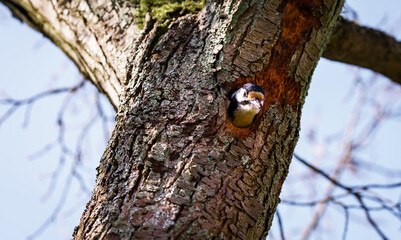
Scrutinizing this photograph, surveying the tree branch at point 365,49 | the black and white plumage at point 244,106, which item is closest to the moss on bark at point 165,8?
the black and white plumage at point 244,106

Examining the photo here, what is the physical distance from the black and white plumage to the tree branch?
130 cm

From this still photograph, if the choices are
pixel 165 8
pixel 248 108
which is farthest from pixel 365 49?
pixel 248 108

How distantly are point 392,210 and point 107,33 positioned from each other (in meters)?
2.01

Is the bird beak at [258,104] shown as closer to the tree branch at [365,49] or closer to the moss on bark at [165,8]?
the moss on bark at [165,8]

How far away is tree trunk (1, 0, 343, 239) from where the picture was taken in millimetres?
1283

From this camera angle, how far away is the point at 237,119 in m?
1.50

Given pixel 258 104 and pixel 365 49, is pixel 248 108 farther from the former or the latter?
pixel 365 49

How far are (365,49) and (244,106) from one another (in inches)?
68.7

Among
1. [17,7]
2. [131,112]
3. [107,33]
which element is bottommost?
[131,112]

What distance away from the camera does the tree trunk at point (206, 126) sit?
4.21 feet

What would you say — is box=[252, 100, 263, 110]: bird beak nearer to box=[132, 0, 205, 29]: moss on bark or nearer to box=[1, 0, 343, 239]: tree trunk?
box=[1, 0, 343, 239]: tree trunk

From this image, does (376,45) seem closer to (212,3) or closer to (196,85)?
(212,3)

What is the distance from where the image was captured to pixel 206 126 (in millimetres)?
1441

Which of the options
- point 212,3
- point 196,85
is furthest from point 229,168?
point 212,3
